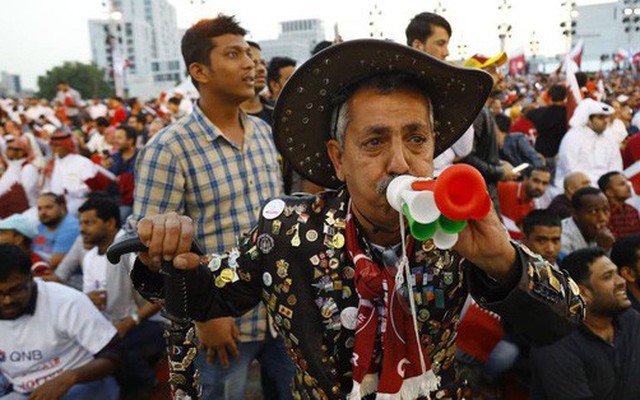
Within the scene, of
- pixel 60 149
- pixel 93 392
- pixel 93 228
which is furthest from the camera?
pixel 60 149

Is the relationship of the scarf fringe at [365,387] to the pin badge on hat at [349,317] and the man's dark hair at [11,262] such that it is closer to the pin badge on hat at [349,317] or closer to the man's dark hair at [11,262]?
the pin badge on hat at [349,317]

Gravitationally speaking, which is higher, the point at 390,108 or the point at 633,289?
the point at 390,108

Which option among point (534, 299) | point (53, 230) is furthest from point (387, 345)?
point (53, 230)

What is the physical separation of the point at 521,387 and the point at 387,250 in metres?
2.86

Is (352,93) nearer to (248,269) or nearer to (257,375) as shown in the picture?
(248,269)

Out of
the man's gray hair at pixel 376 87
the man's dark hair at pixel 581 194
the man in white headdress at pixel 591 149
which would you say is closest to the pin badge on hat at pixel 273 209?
the man's gray hair at pixel 376 87

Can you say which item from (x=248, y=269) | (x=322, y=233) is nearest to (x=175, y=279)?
(x=248, y=269)

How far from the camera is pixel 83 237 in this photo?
14.8ft

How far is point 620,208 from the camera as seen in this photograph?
5250 millimetres

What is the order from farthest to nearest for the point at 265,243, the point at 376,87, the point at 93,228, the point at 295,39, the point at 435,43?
the point at 295,39 < the point at 93,228 < the point at 435,43 < the point at 265,243 < the point at 376,87

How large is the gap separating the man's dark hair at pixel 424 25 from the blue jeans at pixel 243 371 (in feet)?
7.61

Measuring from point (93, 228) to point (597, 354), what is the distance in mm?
3505

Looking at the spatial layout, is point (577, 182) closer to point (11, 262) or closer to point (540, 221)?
point (540, 221)

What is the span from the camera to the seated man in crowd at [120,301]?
150 inches
